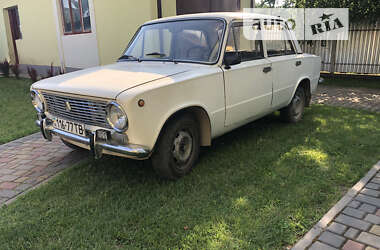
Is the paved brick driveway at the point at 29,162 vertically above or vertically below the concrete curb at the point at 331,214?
below

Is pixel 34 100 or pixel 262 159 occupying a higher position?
pixel 34 100

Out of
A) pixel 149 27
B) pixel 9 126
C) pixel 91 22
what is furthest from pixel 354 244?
pixel 91 22

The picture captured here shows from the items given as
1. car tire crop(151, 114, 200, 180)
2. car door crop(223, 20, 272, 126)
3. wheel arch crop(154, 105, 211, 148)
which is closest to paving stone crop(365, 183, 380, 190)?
car door crop(223, 20, 272, 126)

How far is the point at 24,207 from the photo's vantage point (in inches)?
137

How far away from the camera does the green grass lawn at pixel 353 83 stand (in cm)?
1049

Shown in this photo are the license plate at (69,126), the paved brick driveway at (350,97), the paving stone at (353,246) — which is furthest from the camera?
the paved brick driveway at (350,97)

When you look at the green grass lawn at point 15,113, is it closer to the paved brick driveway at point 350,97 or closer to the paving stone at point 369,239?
the paving stone at point 369,239

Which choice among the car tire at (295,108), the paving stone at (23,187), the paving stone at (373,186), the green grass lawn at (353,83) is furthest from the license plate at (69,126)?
the green grass lawn at (353,83)

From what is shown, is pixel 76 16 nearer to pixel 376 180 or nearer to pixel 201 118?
pixel 201 118

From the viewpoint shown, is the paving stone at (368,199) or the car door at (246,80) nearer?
the paving stone at (368,199)

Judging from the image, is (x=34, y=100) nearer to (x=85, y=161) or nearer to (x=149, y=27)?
(x=85, y=161)

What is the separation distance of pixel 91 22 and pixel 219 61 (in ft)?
27.2

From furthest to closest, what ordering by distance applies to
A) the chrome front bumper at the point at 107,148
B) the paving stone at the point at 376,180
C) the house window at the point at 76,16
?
1. the house window at the point at 76,16
2. the paving stone at the point at 376,180
3. the chrome front bumper at the point at 107,148

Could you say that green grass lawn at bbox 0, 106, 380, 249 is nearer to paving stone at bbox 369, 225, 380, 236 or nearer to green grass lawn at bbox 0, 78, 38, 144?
paving stone at bbox 369, 225, 380, 236
